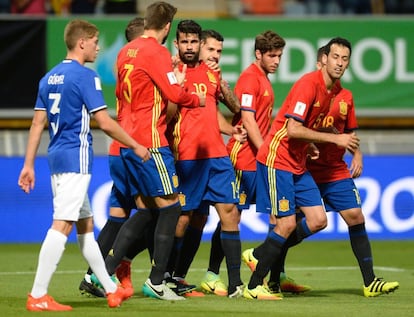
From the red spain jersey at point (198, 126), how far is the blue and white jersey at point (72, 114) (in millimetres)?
1574

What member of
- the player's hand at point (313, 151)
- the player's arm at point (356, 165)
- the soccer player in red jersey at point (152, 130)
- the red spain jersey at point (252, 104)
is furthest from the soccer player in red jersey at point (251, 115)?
the soccer player in red jersey at point (152, 130)

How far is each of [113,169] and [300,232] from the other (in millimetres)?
1679

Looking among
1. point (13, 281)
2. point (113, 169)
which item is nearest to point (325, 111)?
point (113, 169)

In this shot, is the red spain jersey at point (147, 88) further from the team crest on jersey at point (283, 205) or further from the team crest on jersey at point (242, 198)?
the team crest on jersey at point (242, 198)

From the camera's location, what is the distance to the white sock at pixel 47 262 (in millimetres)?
8742

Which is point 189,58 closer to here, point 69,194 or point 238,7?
point 69,194

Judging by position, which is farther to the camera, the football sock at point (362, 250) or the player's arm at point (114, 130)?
the football sock at point (362, 250)

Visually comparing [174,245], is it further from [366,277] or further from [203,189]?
[366,277]

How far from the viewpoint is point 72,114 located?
8.88 metres

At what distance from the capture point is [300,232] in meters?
10.3

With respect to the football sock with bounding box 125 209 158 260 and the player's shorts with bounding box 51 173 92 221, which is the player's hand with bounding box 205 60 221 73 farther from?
the player's shorts with bounding box 51 173 92 221

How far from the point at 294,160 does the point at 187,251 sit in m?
1.34

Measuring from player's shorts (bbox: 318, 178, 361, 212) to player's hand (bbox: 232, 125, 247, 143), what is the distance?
32.1 inches

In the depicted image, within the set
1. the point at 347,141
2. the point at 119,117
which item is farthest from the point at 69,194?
the point at 347,141
